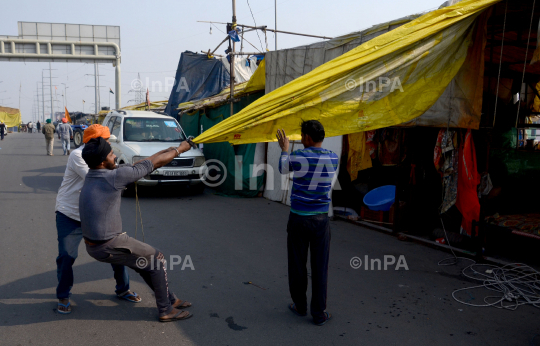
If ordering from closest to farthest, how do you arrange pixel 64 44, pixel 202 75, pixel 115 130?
pixel 115 130, pixel 202 75, pixel 64 44

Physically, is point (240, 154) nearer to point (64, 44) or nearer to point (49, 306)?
point (49, 306)

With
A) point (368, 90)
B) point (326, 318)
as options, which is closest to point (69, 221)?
point (326, 318)

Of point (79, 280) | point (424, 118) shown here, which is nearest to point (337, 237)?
point (424, 118)

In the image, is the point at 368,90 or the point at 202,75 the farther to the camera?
the point at 202,75

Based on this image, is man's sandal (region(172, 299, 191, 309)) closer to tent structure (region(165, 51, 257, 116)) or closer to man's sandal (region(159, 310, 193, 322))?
man's sandal (region(159, 310, 193, 322))

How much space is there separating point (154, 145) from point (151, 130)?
36.9 inches

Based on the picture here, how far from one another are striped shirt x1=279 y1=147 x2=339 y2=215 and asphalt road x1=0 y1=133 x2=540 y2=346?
112 cm

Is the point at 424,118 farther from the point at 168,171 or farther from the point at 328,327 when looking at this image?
the point at 168,171

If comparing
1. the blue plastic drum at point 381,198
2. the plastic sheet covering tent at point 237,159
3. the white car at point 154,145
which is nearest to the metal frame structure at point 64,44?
the plastic sheet covering tent at point 237,159

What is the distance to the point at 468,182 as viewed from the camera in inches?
217

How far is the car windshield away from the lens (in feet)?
35.2

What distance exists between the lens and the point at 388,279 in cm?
495

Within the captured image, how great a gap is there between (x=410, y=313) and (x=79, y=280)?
12.1 ft

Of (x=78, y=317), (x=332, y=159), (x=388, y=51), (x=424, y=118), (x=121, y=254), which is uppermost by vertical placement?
(x=388, y=51)
